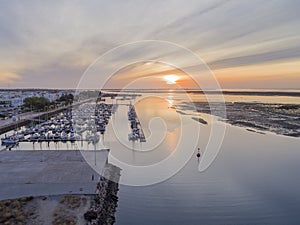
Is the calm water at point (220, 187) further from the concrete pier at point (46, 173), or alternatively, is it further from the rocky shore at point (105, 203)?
the concrete pier at point (46, 173)

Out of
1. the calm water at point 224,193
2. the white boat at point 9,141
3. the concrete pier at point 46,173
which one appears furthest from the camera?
the white boat at point 9,141

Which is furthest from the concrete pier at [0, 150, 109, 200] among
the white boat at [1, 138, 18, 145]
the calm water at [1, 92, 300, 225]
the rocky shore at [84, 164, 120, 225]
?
the white boat at [1, 138, 18, 145]

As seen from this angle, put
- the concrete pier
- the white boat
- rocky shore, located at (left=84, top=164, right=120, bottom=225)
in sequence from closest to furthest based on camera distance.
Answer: rocky shore, located at (left=84, top=164, right=120, bottom=225) < the concrete pier < the white boat

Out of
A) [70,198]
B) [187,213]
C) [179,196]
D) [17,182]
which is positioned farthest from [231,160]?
[17,182]

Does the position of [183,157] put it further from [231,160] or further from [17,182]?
[17,182]

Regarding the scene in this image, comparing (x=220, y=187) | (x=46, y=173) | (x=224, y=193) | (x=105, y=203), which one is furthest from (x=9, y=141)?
(x=224, y=193)

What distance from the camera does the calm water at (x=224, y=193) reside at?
730cm

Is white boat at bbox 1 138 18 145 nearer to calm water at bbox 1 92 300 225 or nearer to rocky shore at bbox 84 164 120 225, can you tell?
calm water at bbox 1 92 300 225

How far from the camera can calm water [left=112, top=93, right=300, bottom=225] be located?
7305 mm

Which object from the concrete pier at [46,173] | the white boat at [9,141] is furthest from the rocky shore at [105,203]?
the white boat at [9,141]

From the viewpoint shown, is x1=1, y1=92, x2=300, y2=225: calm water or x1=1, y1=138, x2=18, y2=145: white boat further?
x1=1, y1=138, x2=18, y2=145: white boat

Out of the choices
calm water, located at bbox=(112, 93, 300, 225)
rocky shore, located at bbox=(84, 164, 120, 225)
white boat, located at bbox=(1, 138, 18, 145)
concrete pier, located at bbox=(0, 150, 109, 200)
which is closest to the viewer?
rocky shore, located at bbox=(84, 164, 120, 225)

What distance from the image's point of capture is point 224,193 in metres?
8.78

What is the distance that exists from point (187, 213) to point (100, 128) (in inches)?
542
